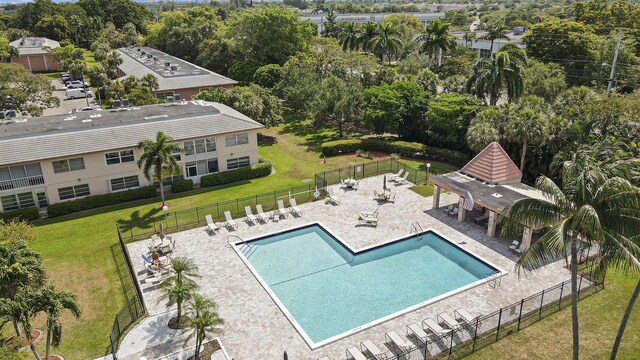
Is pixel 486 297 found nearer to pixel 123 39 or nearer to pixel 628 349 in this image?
pixel 628 349

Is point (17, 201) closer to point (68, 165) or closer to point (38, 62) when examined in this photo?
point (68, 165)

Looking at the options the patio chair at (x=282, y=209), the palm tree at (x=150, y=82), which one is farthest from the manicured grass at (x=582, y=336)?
the palm tree at (x=150, y=82)

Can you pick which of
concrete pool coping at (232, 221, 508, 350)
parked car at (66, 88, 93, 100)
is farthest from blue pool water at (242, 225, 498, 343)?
parked car at (66, 88, 93, 100)

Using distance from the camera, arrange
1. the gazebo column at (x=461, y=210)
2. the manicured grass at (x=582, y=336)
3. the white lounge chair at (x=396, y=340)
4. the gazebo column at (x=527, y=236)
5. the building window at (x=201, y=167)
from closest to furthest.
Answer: the white lounge chair at (x=396, y=340)
the manicured grass at (x=582, y=336)
the gazebo column at (x=527, y=236)
the gazebo column at (x=461, y=210)
the building window at (x=201, y=167)

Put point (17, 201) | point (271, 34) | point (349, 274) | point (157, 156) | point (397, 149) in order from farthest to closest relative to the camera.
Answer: point (271, 34) → point (397, 149) → point (17, 201) → point (157, 156) → point (349, 274)

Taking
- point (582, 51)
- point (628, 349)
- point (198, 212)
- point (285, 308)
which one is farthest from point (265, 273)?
point (582, 51)

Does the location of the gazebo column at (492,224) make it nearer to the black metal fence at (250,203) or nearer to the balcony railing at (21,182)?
the black metal fence at (250,203)

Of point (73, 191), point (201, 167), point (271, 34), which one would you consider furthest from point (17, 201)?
point (271, 34)
